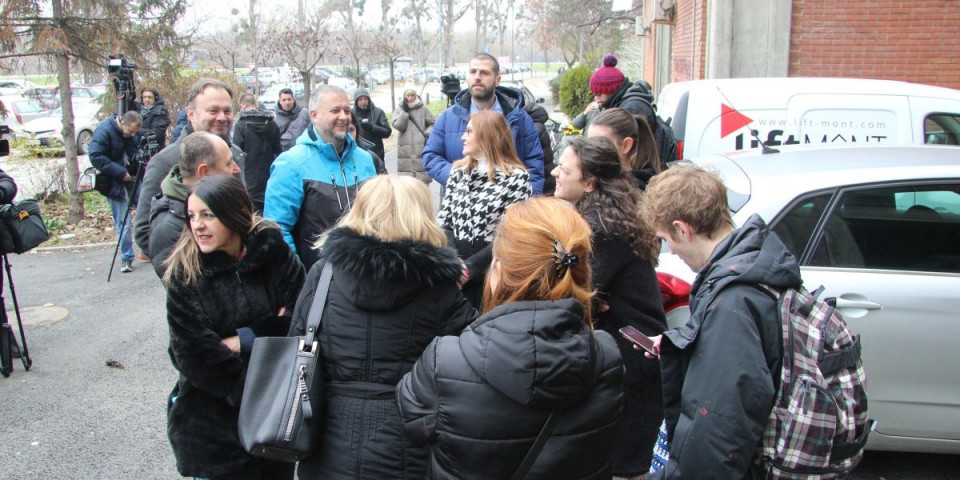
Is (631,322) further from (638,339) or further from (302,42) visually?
(302,42)

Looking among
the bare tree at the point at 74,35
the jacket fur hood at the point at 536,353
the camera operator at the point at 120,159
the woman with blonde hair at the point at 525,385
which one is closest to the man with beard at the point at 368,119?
the camera operator at the point at 120,159

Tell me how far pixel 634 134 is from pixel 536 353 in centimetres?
277

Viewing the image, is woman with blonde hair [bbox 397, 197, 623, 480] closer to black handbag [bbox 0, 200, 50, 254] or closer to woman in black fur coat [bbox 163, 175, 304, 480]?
woman in black fur coat [bbox 163, 175, 304, 480]

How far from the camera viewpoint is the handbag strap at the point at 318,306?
2.37 meters

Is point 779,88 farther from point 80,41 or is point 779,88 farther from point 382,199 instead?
point 80,41

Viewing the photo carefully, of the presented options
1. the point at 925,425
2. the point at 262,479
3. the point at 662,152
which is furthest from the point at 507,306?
the point at 662,152

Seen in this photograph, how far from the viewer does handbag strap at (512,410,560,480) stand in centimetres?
189

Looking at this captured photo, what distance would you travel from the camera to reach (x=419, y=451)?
234cm

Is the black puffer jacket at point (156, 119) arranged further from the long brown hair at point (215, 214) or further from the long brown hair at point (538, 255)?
the long brown hair at point (538, 255)

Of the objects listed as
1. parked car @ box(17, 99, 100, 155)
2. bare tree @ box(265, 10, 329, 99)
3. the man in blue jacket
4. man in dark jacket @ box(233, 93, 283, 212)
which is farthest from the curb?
bare tree @ box(265, 10, 329, 99)

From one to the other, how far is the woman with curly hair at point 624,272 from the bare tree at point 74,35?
→ 9.56 meters

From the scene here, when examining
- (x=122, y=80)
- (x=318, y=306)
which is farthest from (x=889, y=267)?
(x=122, y=80)

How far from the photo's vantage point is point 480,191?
360 cm

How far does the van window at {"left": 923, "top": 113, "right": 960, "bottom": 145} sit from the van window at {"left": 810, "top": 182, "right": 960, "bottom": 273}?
8.91 ft
